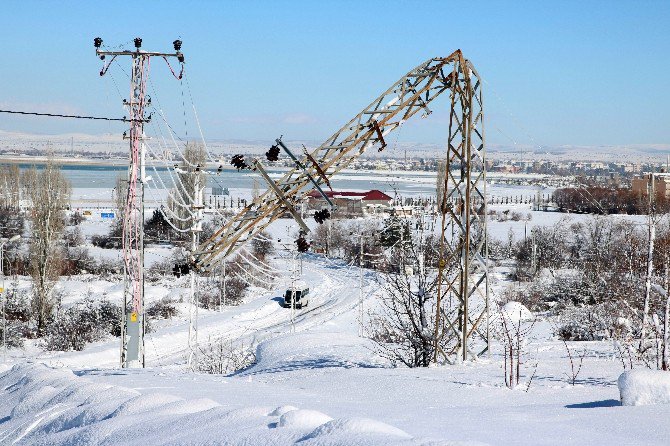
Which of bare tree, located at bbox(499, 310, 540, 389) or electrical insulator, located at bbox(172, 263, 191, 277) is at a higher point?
electrical insulator, located at bbox(172, 263, 191, 277)

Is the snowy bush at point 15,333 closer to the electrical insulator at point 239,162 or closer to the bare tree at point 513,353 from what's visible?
the bare tree at point 513,353

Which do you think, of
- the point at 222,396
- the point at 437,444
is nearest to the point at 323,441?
the point at 437,444

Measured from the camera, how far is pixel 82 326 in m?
26.2

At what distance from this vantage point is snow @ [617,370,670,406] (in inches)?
247

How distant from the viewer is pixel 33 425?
22.0ft

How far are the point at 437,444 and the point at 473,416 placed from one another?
190 cm

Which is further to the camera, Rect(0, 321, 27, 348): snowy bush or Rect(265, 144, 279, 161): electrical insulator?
Rect(0, 321, 27, 348): snowy bush

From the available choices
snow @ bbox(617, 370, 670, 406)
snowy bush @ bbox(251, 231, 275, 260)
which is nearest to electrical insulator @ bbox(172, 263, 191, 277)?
snow @ bbox(617, 370, 670, 406)

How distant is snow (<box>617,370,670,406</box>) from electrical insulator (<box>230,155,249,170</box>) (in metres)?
3.95

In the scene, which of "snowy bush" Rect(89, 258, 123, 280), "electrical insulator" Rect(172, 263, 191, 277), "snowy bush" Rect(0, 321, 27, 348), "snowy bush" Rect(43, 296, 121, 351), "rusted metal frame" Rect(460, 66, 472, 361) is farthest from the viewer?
"snowy bush" Rect(89, 258, 123, 280)

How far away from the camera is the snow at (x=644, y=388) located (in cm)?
629

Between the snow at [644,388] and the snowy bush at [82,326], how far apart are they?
69.6 feet

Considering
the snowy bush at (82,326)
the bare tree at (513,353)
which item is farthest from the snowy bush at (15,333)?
the bare tree at (513,353)

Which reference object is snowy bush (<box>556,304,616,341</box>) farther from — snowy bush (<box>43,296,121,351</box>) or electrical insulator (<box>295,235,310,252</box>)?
snowy bush (<box>43,296,121,351</box>)
